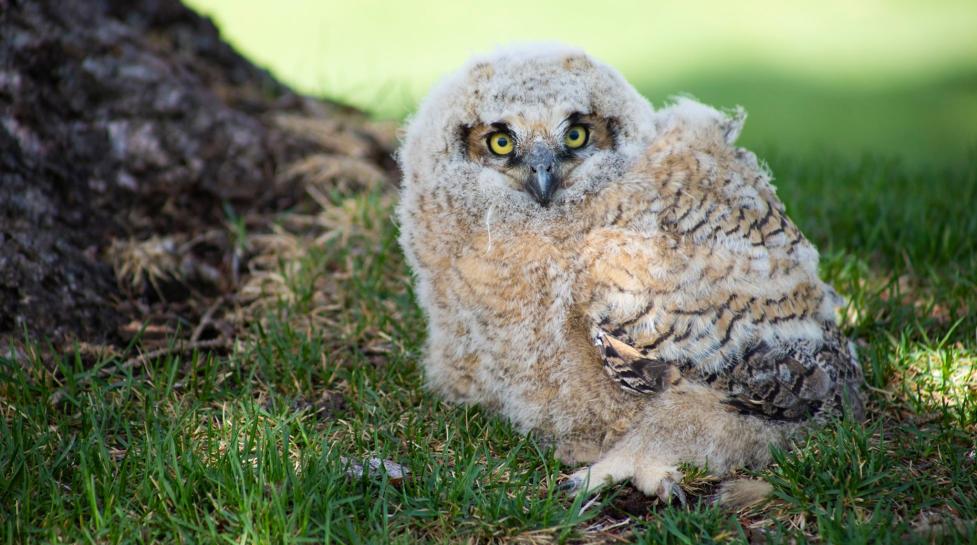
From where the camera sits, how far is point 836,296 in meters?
3.51

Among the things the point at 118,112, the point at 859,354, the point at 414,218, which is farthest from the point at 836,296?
the point at 118,112

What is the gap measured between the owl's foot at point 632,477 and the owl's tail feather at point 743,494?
13 cm

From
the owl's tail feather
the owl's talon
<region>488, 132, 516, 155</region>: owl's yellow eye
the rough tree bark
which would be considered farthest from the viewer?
the rough tree bark

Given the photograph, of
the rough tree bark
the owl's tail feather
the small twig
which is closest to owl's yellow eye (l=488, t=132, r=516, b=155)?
the owl's tail feather

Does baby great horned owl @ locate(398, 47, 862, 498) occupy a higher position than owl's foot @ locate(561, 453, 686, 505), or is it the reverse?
baby great horned owl @ locate(398, 47, 862, 498)

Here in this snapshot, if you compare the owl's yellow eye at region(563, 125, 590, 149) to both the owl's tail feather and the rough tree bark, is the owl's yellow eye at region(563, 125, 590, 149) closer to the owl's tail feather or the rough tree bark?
the owl's tail feather

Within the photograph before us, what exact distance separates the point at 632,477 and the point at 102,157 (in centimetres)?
306

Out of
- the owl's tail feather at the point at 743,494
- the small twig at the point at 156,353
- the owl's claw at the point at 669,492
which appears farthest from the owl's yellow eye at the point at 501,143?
the small twig at the point at 156,353

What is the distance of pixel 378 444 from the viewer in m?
3.10

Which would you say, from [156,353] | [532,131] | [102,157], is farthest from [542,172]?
[102,157]

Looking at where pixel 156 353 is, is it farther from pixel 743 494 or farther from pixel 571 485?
pixel 743 494

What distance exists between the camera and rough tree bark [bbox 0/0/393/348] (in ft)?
12.3

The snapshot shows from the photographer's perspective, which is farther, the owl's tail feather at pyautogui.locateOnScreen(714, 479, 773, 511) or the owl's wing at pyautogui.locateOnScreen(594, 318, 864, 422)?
the owl's wing at pyautogui.locateOnScreen(594, 318, 864, 422)

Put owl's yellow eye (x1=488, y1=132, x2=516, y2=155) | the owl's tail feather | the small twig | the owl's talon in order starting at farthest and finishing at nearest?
the small twig → owl's yellow eye (x1=488, y1=132, x2=516, y2=155) → the owl's talon → the owl's tail feather
